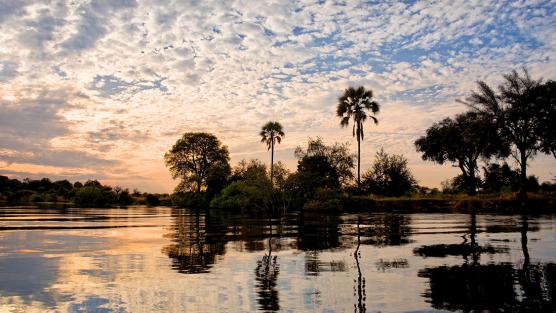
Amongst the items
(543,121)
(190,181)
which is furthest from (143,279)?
(190,181)

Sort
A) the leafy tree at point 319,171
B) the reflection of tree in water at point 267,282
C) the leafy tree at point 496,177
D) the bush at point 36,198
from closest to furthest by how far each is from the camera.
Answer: the reflection of tree in water at point 267,282, the leafy tree at point 319,171, the leafy tree at point 496,177, the bush at point 36,198

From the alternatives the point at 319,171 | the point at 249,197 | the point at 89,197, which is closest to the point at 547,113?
the point at 319,171

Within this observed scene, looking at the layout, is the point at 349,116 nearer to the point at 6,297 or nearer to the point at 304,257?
the point at 304,257

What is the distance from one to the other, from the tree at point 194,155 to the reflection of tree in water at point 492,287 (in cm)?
8225

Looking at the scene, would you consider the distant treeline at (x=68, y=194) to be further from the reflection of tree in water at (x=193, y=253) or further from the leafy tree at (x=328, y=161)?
the reflection of tree in water at (x=193, y=253)

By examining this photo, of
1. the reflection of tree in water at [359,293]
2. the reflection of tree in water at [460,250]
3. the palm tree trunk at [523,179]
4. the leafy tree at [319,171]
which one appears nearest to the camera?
the reflection of tree in water at [359,293]

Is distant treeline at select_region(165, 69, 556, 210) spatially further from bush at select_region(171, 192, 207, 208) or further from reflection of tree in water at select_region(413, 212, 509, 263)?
reflection of tree in water at select_region(413, 212, 509, 263)

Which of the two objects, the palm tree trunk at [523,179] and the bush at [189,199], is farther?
the bush at [189,199]

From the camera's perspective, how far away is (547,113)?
46375 mm

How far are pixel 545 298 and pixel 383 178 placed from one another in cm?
6898

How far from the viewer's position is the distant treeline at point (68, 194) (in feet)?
290

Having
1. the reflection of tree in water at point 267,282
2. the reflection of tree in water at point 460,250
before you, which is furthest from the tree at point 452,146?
the reflection of tree in water at point 267,282

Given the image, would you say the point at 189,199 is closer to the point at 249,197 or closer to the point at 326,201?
the point at 249,197

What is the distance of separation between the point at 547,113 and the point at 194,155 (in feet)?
214
